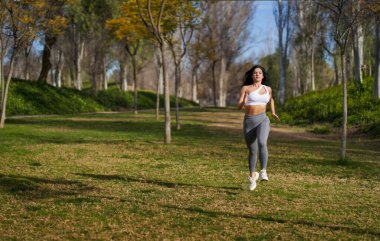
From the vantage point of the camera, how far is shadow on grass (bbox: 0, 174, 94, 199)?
7.17 m

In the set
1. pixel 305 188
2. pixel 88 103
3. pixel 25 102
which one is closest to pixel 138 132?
pixel 305 188

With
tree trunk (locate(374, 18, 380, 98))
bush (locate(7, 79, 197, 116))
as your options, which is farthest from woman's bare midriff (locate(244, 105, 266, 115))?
bush (locate(7, 79, 197, 116))

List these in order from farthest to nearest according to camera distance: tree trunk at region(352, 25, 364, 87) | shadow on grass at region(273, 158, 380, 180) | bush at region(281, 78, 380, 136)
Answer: tree trunk at region(352, 25, 364, 87), bush at region(281, 78, 380, 136), shadow on grass at region(273, 158, 380, 180)

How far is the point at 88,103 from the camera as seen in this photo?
39344mm

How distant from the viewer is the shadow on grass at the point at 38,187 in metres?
7.17

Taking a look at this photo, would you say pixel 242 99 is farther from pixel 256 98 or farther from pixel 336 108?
pixel 336 108

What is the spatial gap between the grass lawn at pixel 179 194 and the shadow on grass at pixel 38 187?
16 mm

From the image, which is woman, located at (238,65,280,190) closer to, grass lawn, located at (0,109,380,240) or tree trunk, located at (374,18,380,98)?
grass lawn, located at (0,109,380,240)

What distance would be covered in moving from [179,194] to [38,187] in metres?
2.28

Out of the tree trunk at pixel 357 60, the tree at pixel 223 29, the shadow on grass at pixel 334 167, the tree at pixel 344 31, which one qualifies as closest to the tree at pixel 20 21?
the tree at pixel 344 31

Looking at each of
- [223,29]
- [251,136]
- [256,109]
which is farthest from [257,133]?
[223,29]

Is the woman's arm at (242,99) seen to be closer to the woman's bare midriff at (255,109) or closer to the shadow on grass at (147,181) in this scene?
the woman's bare midriff at (255,109)

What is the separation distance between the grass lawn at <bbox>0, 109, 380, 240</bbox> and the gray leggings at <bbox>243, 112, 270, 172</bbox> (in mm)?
611

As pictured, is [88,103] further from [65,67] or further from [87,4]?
[65,67]
